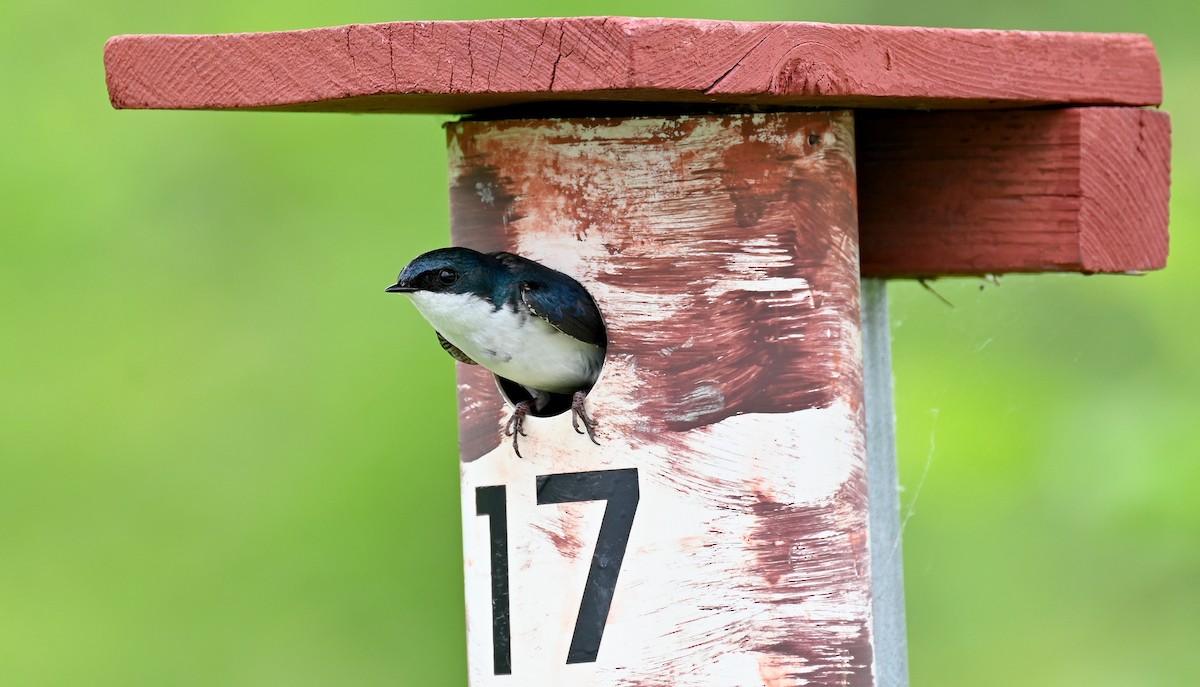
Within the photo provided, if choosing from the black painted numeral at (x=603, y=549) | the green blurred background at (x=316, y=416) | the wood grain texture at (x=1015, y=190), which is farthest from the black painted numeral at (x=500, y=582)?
the green blurred background at (x=316, y=416)

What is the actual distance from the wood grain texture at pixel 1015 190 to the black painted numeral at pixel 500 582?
0.86 metres

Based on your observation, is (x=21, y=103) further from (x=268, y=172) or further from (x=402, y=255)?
(x=402, y=255)

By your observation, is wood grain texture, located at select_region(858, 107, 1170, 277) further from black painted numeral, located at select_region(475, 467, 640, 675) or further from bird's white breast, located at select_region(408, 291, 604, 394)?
black painted numeral, located at select_region(475, 467, 640, 675)

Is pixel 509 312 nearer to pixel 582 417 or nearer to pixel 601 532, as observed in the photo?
pixel 582 417

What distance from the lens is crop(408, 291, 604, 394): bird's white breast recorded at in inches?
105

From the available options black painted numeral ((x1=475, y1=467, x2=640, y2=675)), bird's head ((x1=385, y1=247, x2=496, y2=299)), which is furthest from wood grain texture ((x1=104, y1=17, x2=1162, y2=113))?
black painted numeral ((x1=475, y1=467, x2=640, y2=675))

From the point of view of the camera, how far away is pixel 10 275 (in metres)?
5.68

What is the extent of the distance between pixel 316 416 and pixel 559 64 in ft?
11.0

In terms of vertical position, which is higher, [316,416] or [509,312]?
[509,312]

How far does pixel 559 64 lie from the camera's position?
227 centimetres

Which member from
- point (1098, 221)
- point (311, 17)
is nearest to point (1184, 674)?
point (1098, 221)

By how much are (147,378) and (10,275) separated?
1.97ft

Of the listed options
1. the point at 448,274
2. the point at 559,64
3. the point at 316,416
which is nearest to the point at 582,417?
the point at 448,274

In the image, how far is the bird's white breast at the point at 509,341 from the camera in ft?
8.74
